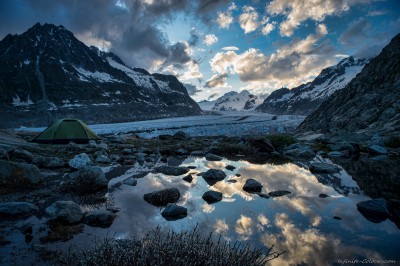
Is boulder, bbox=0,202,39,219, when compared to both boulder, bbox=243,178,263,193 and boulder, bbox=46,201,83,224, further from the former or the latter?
boulder, bbox=243,178,263,193

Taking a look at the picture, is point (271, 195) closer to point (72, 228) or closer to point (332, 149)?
point (72, 228)

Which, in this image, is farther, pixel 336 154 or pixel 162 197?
pixel 336 154

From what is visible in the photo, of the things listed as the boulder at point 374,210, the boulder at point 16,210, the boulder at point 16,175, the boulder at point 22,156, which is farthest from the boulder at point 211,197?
the boulder at point 22,156

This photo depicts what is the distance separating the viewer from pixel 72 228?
20.8 ft

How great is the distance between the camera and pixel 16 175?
942cm

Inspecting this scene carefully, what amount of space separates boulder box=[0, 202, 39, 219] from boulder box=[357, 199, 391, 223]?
913 cm

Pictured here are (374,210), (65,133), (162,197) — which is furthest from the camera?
(65,133)

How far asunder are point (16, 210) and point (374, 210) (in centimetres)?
975

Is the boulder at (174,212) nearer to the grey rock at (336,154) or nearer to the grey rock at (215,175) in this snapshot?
the grey rock at (215,175)

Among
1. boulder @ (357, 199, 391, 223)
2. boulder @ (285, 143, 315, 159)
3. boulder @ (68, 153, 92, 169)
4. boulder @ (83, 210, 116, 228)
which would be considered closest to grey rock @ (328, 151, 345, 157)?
boulder @ (285, 143, 315, 159)

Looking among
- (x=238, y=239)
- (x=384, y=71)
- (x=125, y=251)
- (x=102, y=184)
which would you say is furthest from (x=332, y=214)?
(x=384, y=71)

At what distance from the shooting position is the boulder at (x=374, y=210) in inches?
280

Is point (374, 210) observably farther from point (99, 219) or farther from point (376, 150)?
point (376, 150)

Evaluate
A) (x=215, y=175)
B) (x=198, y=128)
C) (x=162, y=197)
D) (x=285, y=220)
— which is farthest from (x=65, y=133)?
(x=198, y=128)
